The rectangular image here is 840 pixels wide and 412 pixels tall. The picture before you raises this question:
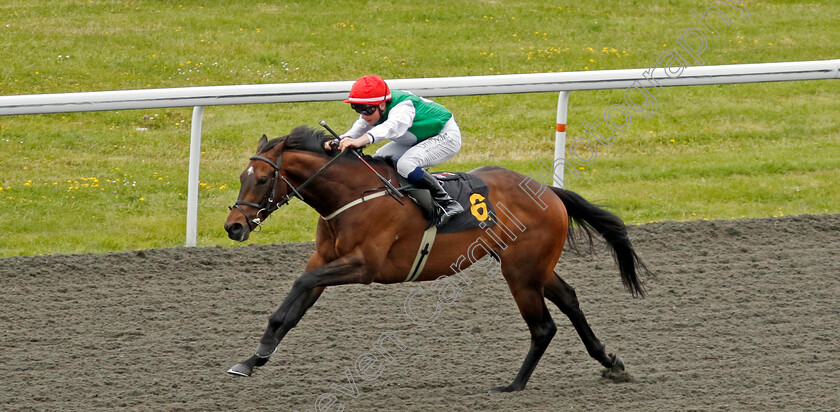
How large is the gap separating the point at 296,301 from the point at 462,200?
3.30ft

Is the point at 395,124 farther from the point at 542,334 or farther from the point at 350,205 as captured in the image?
the point at 542,334

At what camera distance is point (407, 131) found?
16.9 ft

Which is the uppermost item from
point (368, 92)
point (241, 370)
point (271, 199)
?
point (368, 92)

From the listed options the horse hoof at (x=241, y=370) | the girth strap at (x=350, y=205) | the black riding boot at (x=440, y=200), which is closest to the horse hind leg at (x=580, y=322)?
the black riding boot at (x=440, y=200)

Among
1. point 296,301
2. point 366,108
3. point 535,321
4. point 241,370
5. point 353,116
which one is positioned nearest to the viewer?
A: point 241,370

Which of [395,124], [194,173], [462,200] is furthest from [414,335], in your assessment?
[194,173]

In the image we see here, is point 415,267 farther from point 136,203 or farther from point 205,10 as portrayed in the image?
point 205,10

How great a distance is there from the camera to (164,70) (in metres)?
12.3

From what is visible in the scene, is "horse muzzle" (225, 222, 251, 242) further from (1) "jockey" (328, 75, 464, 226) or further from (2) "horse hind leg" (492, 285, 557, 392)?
(2) "horse hind leg" (492, 285, 557, 392)

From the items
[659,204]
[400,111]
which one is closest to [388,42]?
[659,204]

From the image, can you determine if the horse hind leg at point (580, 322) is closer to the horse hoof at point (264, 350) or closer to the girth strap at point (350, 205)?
the girth strap at point (350, 205)

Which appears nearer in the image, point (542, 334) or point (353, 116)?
point (542, 334)

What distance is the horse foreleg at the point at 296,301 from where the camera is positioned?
4477mm

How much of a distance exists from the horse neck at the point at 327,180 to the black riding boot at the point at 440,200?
251 mm
